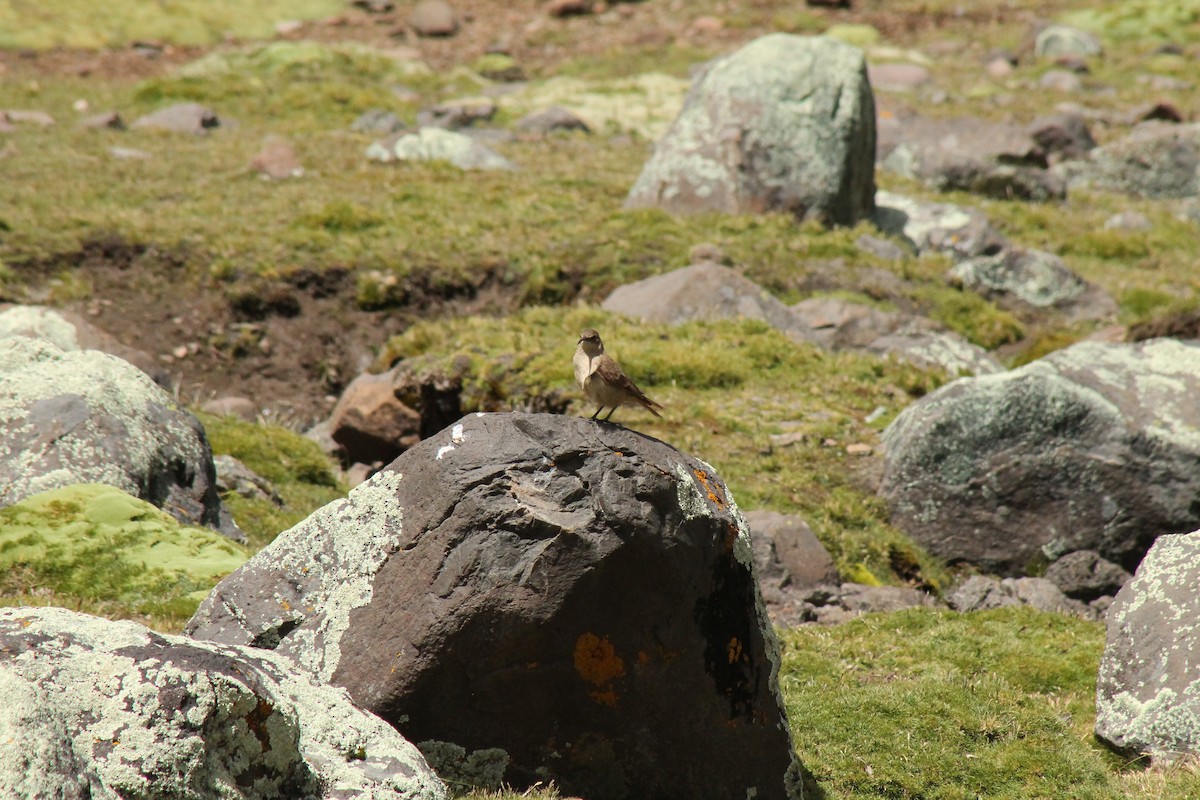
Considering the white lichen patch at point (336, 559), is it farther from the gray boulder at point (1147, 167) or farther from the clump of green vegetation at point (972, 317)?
the gray boulder at point (1147, 167)

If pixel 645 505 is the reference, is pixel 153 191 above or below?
below

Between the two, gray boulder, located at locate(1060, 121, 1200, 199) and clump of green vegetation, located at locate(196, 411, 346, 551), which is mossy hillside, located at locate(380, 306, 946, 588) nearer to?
clump of green vegetation, located at locate(196, 411, 346, 551)

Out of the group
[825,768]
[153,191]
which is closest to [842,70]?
[153,191]

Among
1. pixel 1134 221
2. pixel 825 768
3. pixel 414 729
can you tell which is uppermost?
pixel 414 729

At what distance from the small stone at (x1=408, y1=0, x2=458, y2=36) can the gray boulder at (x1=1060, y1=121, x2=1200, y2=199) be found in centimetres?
2819

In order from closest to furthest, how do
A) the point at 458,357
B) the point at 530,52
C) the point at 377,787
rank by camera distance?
the point at 377,787 → the point at 458,357 → the point at 530,52

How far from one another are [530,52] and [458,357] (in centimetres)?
3348

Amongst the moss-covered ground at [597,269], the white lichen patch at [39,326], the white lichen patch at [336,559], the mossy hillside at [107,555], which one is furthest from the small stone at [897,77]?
the white lichen patch at [336,559]

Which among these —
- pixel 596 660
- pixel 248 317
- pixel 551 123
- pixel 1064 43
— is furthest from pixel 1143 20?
pixel 596 660

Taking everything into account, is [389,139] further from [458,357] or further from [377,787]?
[377,787]

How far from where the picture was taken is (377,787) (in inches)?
297

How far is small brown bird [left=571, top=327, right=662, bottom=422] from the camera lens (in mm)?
10383

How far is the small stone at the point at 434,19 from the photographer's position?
5331 cm

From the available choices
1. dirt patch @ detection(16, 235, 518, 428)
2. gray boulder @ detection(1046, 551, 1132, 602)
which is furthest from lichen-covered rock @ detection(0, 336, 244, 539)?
gray boulder @ detection(1046, 551, 1132, 602)
